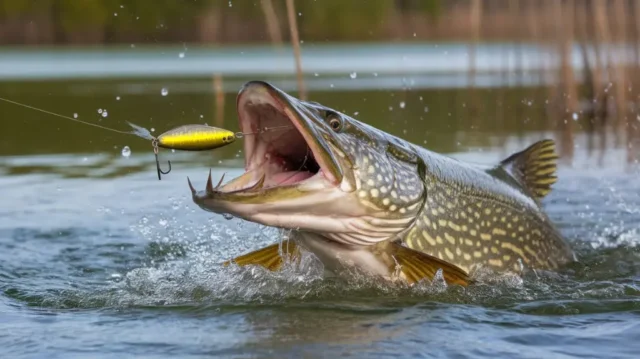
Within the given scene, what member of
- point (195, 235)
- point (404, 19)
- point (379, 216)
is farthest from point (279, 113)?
point (404, 19)

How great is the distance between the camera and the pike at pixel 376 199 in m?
5.00

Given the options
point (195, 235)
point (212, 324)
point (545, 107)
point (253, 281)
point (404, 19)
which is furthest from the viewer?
point (404, 19)

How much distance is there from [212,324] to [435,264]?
44.0 inches

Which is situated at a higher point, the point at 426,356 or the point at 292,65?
the point at 292,65

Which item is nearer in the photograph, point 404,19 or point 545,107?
point 545,107

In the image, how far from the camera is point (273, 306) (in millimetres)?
5730

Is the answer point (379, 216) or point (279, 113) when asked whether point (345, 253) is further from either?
point (279, 113)

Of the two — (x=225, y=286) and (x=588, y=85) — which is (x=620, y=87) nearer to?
(x=588, y=85)

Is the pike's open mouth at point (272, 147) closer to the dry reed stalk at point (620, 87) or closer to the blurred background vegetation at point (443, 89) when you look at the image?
the blurred background vegetation at point (443, 89)

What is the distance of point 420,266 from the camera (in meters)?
5.63

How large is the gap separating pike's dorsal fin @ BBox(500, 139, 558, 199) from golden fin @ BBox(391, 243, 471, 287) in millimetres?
1222

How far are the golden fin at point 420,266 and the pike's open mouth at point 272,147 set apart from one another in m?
0.66

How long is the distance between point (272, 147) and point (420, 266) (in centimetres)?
103

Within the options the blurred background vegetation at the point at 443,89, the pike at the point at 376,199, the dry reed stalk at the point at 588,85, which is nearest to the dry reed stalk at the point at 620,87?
the blurred background vegetation at the point at 443,89
